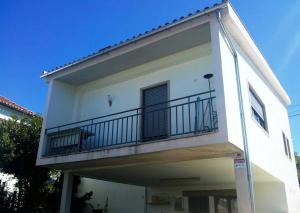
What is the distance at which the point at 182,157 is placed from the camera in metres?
8.21

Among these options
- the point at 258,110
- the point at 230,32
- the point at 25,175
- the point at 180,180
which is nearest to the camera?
the point at 230,32

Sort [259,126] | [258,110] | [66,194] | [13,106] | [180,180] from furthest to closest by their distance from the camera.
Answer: [13,106]
[180,180]
[66,194]
[258,110]
[259,126]

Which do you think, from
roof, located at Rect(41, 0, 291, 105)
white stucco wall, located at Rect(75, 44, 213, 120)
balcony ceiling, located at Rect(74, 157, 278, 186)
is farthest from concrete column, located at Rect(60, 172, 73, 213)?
roof, located at Rect(41, 0, 291, 105)

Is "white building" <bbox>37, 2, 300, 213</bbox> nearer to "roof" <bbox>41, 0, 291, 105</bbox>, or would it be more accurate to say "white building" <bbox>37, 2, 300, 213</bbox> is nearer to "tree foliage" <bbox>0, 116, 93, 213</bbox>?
"roof" <bbox>41, 0, 291, 105</bbox>

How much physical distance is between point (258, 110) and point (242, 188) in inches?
163

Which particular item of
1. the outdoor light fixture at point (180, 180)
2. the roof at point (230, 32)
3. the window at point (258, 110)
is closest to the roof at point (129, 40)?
the roof at point (230, 32)

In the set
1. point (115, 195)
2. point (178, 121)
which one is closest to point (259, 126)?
point (178, 121)

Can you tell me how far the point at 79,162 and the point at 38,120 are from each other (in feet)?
16.5

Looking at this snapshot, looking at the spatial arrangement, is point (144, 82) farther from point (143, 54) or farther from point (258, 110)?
point (258, 110)

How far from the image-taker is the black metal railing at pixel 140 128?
880 cm

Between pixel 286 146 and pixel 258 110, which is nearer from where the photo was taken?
pixel 258 110

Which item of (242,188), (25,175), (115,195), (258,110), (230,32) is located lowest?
(242,188)

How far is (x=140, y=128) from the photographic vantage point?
9844mm

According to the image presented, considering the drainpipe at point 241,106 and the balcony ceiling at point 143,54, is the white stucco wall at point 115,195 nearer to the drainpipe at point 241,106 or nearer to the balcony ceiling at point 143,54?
the balcony ceiling at point 143,54
